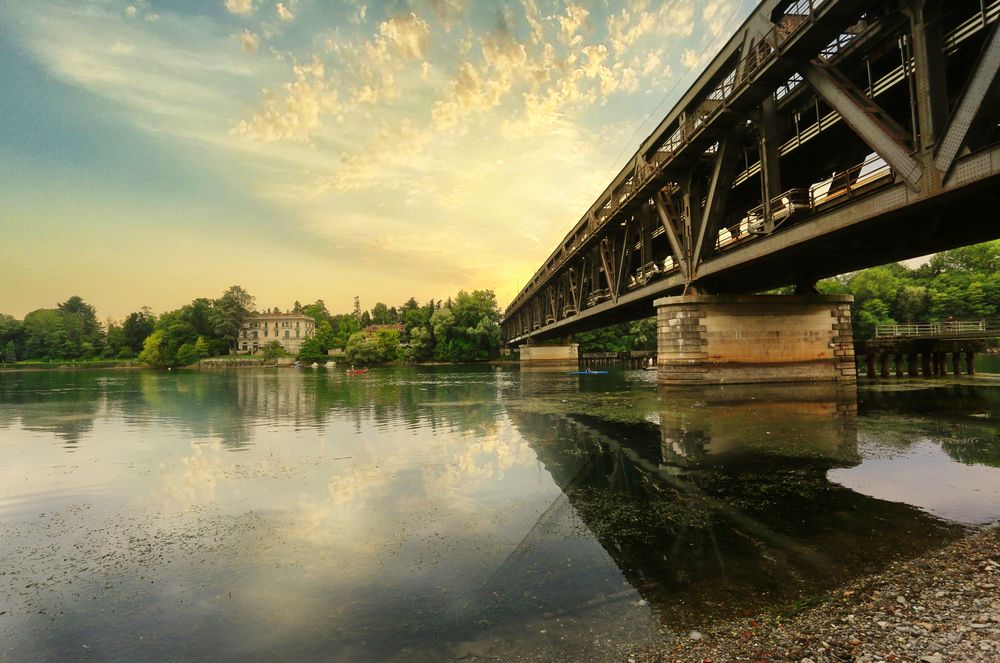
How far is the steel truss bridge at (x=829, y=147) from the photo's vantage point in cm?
1220

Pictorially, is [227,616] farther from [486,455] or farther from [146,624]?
[486,455]

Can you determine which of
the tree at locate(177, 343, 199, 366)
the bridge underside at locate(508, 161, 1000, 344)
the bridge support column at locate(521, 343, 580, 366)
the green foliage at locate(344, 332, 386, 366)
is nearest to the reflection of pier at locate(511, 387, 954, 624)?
the bridge underside at locate(508, 161, 1000, 344)

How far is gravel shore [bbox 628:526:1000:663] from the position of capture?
11.7 feet

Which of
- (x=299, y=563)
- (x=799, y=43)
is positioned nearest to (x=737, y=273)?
(x=799, y=43)

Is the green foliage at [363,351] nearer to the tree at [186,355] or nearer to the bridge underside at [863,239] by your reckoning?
the tree at [186,355]

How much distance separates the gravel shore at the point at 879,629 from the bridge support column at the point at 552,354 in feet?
269

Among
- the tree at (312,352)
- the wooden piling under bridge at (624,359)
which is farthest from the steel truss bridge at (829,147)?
the tree at (312,352)

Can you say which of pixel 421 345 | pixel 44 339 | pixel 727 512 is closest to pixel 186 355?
pixel 44 339

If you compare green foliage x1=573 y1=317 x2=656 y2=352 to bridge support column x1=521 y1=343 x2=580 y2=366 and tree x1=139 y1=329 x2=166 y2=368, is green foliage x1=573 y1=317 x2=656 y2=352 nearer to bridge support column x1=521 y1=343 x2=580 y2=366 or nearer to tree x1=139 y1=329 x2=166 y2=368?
bridge support column x1=521 y1=343 x2=580 y2=366

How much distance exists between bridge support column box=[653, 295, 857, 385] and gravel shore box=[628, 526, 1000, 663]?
72.5 feet

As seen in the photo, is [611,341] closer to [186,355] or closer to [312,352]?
[312,352]

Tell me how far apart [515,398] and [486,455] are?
52.8 feet

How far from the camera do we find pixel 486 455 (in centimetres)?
1230

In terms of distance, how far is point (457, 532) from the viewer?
22.6 ft
